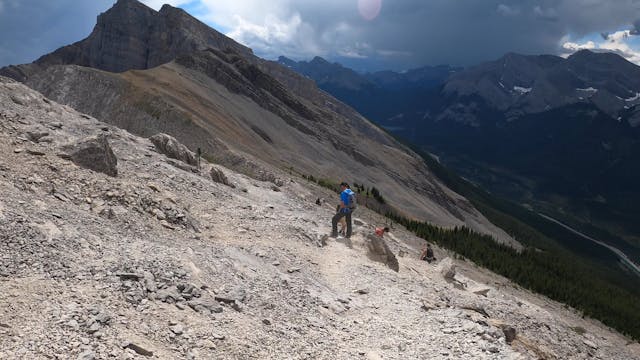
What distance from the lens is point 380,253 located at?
29.0 metres

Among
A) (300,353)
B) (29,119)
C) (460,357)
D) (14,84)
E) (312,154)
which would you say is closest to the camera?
(300,353)

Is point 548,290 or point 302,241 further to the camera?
point 548,290

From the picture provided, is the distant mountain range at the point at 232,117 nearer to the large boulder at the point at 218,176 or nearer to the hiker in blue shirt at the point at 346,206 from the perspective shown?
the large boulder at the point at 218,176

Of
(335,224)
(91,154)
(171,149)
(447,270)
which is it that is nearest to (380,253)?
(335,224)

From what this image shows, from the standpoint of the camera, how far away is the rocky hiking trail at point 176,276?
13.9 m

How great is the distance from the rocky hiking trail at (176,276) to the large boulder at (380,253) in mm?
243

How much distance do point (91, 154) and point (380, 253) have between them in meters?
16.4

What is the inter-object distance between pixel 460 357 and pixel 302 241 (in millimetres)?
12018

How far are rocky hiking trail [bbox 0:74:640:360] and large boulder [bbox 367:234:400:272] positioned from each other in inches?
9.6

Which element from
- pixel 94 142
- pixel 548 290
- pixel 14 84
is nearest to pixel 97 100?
pixel 14 84

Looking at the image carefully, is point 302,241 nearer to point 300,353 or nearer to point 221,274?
point 221,274

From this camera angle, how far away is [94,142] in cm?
2423

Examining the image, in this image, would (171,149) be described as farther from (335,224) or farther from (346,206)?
(346,206)

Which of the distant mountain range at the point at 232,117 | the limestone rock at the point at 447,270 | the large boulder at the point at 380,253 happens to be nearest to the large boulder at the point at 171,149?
the large boulder at the point at 380,253
